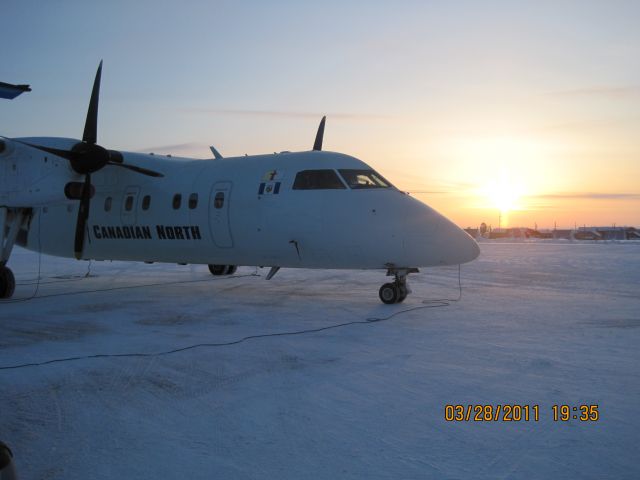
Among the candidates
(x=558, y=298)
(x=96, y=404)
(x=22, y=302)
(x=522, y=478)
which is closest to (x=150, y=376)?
(x=96, y=404)

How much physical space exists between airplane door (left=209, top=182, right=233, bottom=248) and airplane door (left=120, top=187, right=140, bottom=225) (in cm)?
270

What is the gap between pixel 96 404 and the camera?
4.97 meters

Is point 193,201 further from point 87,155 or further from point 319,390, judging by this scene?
point 319,390

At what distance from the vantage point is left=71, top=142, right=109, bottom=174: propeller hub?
1276 centimetres

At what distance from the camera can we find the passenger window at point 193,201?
13242 millimetres

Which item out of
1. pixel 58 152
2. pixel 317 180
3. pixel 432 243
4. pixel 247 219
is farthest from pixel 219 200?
pixel 432 243

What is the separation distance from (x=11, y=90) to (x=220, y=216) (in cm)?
742

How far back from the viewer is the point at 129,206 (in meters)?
14.4

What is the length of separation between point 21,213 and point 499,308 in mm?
11920

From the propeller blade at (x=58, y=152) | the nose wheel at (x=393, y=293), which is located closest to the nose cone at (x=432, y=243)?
the nose wheel at (x=393, y=293)

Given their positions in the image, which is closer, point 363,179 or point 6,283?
point 363,179

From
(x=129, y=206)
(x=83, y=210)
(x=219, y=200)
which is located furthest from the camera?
(x=129, y=206)
